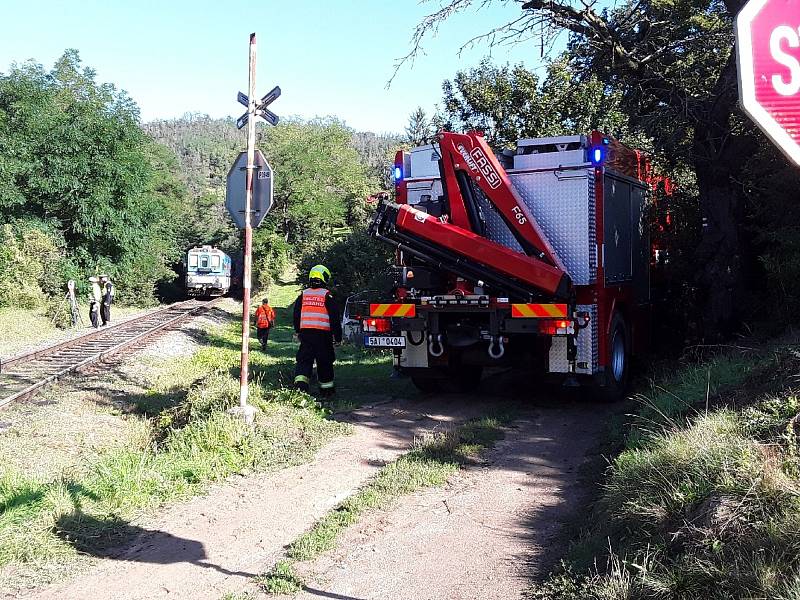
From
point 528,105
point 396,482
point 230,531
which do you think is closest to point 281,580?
point 230,531

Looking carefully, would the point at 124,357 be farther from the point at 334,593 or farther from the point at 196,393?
the point at 334,593

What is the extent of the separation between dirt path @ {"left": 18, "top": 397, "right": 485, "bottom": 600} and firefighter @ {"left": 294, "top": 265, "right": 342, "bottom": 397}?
6.77ft

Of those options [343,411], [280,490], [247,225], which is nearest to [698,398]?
[280,490]

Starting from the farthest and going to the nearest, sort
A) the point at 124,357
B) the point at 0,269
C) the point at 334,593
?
the point at 0,269 → the point at 124,357 → the point at 334,593

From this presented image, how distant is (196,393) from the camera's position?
9.16m

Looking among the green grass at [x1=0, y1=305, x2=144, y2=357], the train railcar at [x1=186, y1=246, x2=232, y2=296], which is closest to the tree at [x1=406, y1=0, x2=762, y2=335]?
the green grass at [x1=0, y1=305, x2=144, y2=357]

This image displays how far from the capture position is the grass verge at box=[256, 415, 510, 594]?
177 inches

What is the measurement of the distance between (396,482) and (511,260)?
3.41 meters

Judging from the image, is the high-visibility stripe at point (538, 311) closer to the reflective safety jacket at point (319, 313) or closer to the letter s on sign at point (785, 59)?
the reflective safety jacket at point (319, 313)

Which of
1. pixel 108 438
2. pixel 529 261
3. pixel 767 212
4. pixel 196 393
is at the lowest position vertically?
pixel 108 438

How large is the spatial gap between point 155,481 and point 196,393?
3139 mm

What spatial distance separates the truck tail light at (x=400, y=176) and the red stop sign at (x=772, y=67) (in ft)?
26.3

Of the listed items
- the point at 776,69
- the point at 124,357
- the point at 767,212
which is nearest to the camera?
the point at 776,69

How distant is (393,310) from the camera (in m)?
9.41
